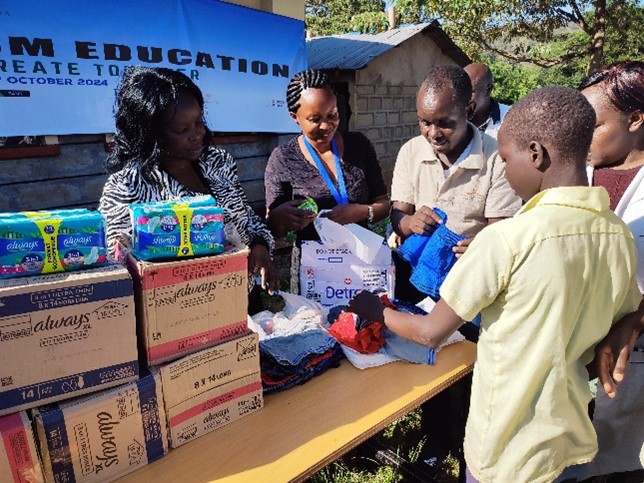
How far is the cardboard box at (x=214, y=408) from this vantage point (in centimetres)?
137

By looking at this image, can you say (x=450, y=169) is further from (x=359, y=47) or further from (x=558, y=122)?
(x=359, y=47)

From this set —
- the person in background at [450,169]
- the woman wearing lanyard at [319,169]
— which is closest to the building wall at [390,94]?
the woman wearing lanyard at [319,169]

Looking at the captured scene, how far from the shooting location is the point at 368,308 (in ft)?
5.56

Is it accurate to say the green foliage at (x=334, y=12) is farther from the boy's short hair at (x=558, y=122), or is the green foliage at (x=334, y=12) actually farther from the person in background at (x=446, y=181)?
the boy's short hair at (x=558, y=122)

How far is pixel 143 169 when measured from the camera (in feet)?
5.83

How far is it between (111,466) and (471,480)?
3.71 feet

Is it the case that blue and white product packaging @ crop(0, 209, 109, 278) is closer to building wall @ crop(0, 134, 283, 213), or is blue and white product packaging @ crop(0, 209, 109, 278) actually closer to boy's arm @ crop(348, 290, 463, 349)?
boy's arm @ crop(348, 290, 463, 349)

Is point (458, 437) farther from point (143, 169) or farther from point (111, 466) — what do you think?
point (143, 169)

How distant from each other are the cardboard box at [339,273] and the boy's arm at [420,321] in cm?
41

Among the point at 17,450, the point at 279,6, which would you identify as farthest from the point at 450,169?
the point at 279,6

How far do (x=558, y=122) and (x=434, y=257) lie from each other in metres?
0.77

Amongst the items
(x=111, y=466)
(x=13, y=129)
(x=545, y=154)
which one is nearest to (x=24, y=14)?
(x=13, y=129)

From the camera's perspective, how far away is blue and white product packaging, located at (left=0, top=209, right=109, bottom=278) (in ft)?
3.62

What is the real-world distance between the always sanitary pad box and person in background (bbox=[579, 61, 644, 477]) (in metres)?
1.06
